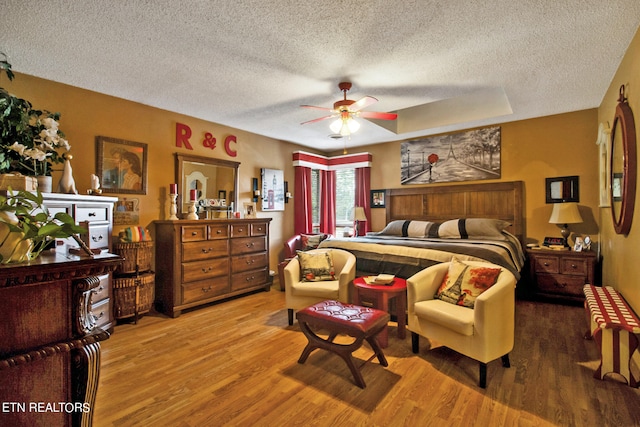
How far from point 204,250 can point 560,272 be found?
14.9 ft

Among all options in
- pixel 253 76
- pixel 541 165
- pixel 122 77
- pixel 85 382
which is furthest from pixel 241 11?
pixel 541 165

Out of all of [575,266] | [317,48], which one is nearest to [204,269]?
[317,48]

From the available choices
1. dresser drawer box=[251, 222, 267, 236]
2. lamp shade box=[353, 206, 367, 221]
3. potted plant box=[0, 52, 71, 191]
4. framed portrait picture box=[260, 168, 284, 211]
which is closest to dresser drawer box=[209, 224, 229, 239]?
dresser drawer box=[251, 222, 267, 236]

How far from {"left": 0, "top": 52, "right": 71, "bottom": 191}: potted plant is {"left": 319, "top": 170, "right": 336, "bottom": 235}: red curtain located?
4.38m

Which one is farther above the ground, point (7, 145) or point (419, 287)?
point (7, 145)

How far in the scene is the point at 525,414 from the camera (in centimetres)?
185

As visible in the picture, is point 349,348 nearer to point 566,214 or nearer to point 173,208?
point 173,208

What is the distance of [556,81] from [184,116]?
4466mm

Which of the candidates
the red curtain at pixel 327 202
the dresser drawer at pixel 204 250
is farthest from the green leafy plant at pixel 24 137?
the red curtain at pixel 327 202

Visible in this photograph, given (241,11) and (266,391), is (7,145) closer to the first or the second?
(241,11)

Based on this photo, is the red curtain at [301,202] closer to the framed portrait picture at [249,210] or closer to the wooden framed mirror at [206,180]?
the framed portrait picture at [249,210]

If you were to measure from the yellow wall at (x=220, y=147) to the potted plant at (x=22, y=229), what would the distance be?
2.90 metres

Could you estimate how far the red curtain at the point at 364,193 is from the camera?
6023 millimetres

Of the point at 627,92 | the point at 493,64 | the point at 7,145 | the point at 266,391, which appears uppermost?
the point at 493,64
